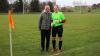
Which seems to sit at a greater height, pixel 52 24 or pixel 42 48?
pixel 52 24

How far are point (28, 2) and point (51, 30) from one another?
9722 centimetres

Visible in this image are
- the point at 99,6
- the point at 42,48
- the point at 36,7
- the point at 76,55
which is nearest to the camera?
the point at 76,55

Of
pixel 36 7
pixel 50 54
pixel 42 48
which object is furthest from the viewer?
pixel 36 7

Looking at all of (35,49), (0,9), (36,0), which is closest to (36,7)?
(36,0)

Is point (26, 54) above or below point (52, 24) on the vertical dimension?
below

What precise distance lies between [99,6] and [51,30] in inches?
4710

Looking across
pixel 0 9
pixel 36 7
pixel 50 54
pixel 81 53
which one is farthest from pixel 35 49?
pixel 36 7

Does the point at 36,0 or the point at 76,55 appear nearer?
the point at 76,55

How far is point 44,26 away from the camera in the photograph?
16.2m

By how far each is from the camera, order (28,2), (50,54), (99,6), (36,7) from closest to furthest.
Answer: (50,54) < (36,7) < (28,2) < (99,6)

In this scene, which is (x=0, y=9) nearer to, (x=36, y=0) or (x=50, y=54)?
(x=36, y=0)

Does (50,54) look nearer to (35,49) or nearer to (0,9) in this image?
(35,49)

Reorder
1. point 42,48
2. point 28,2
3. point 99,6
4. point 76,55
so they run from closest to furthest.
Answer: point 76,55 → point 42,48 → point 28,2 → point 99,6

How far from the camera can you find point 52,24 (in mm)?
16156
